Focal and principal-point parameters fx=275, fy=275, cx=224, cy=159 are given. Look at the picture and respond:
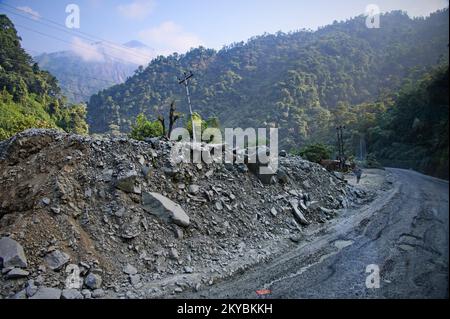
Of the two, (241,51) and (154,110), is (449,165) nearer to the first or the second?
(154,110)

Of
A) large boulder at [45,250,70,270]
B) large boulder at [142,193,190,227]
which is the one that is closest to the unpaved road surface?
large boulder at [142,193,190,227]

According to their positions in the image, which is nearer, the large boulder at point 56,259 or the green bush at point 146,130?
the large boulder at point 56,259

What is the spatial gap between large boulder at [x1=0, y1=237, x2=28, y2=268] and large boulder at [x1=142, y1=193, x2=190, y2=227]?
281 cm

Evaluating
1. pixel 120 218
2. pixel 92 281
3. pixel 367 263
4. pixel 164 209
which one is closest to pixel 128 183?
pixel 120 218

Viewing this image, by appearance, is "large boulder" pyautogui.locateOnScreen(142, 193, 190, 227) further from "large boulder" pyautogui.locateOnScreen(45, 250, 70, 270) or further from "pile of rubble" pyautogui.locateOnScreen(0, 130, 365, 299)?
"large boulder" pyautogui.locateOnScreen(45, 250, 70, 270)

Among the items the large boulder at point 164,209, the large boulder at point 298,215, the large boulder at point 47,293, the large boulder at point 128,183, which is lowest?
the large boulder at point 47,293

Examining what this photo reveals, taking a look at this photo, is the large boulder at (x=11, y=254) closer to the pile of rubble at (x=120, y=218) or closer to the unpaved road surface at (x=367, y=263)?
the pile of rubble at (x=120, y=218)

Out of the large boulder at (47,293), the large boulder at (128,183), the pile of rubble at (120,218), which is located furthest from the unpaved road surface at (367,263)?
the large boulder at (128,183)

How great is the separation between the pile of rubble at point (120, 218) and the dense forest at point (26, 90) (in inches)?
1470

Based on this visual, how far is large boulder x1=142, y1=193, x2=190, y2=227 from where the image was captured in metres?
7.40

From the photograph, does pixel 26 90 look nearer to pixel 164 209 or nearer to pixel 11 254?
pixel 164 209

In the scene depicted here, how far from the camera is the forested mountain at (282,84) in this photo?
87.8 meters

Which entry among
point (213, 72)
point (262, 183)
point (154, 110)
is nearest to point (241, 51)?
point (213, 72)

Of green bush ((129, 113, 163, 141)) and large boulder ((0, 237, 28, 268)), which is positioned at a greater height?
green bush ((129, 113, 163, 141))
